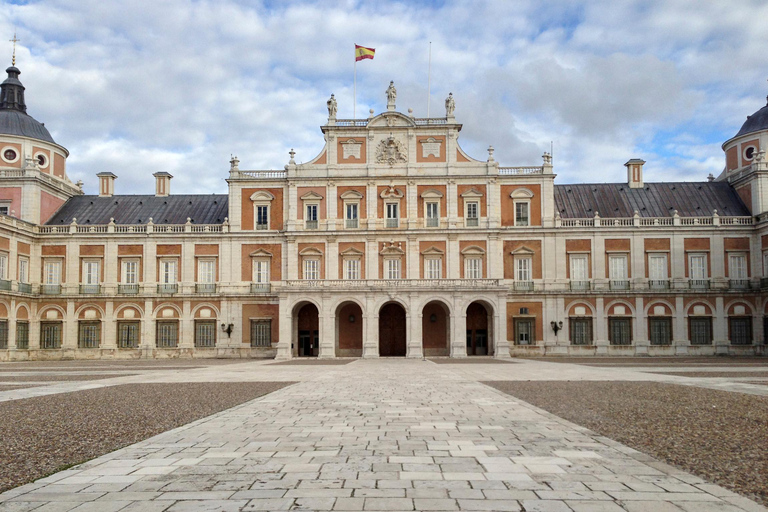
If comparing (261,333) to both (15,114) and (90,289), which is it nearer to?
(90,289)

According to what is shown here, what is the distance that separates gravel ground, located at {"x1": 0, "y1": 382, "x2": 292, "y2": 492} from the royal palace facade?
28217mm

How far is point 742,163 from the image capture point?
55344mm

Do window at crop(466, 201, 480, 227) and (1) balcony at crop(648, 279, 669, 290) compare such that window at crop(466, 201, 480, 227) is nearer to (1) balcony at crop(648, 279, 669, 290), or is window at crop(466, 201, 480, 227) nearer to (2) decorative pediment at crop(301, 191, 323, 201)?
(2) decorative pediment at crop(301, 191, 323, 201)

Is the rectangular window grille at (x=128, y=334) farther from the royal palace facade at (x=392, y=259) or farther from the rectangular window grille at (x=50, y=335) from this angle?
the rectangular window grille at (x=50, y=335)

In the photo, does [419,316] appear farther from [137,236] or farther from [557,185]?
[137,236]

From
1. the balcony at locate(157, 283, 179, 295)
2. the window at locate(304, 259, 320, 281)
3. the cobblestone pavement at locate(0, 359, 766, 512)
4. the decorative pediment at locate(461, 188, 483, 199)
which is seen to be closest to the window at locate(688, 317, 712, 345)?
the decorative pediment at locate(461, 188, 483, 199)

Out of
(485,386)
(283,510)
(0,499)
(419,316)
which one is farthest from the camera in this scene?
(419,316)

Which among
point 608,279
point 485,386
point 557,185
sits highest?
point 557,185

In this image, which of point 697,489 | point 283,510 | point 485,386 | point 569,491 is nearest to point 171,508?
point 283,510

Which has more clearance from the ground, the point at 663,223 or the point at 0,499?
the point at 663,223

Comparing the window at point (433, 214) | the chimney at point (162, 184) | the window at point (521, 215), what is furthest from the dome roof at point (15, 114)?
the window at point (521, 215)

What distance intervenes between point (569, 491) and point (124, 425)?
29.5 feet

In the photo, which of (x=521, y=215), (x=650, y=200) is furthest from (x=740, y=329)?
(x=521, y=215)

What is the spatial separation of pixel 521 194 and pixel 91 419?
4064 cm
